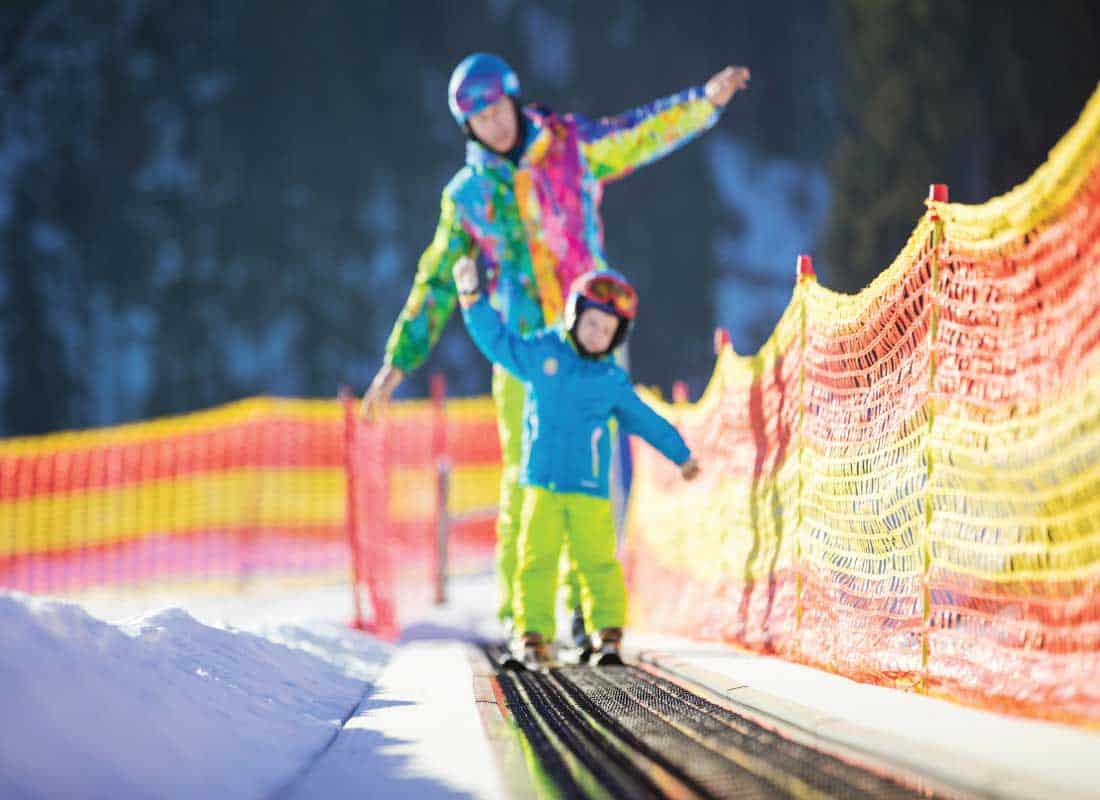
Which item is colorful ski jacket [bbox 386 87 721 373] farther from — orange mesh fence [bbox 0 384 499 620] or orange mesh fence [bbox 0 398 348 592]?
orange mesh fence [bbox 0 398 348 592]

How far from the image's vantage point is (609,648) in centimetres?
450

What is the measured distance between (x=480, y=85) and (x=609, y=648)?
229cm

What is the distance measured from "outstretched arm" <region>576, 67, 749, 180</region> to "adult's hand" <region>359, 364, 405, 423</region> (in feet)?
4.10

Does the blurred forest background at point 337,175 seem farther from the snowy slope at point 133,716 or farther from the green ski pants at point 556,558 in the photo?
the snowy slope at point 133,716

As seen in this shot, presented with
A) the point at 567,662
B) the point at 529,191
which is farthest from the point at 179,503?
the point at 567,662

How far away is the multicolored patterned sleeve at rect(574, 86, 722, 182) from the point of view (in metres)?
5.40

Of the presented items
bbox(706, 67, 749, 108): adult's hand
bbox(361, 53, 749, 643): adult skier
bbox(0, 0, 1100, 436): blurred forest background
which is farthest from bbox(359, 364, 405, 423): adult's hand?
bbox(0, 0, 1100, 436): blurred forest background

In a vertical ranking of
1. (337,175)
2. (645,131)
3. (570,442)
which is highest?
(337,175)

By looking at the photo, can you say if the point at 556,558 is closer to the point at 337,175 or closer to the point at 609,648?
the point at 609,648

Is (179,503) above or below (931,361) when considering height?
below

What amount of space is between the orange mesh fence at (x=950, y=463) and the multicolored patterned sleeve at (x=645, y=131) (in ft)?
3.51

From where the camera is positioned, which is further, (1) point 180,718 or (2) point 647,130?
(2) point 647,130

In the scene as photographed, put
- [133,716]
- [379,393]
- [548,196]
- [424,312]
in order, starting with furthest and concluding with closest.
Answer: [424,312], [379,393], [548,196], [133,716]

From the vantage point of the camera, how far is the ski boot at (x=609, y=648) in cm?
442
